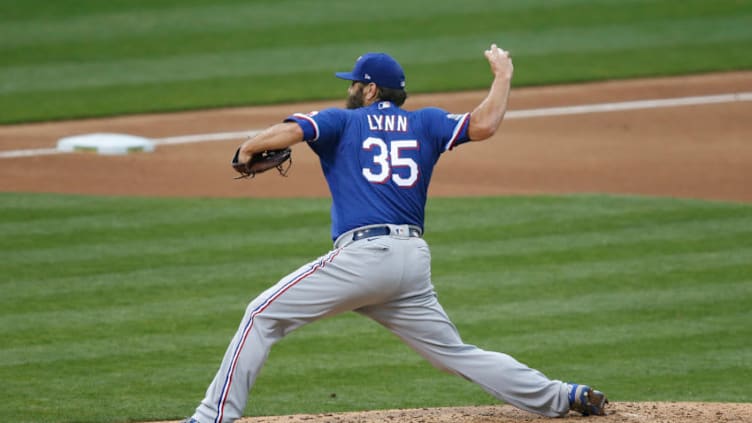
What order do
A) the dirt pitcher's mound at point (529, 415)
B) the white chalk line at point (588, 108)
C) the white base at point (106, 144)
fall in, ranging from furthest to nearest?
the white chalk line at point (588, 108) < the white base at point (106, 144) < the dirt pitcher's mound at point (529, 415)

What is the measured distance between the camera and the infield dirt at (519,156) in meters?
Answer: 11.9

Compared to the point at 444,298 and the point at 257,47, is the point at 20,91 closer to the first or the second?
the point at 257,47

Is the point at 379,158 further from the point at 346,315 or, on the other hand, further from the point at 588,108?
the point at 588,108

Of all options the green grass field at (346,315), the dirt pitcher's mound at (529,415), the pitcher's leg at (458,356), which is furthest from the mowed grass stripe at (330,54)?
the pitcher's leg at (458,356)

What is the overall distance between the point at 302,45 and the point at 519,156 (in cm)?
514

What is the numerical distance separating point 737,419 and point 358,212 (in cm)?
213

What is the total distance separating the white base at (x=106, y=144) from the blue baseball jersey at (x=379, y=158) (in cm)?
783

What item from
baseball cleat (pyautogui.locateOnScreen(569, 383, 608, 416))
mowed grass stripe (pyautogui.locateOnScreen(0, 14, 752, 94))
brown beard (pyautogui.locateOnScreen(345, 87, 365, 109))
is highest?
mowed grass stripe (pyautogui.locateOnScreen(0, 14, 752, 94))

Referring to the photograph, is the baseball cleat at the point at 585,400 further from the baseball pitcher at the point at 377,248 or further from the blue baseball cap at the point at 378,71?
the blue baseball cap at the point at 378,71

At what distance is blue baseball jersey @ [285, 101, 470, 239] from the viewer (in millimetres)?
5594

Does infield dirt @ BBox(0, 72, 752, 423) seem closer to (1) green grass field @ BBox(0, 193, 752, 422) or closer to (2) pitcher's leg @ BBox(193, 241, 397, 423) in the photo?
(1) green grass field @ BBox(0, 193, 752, 422)

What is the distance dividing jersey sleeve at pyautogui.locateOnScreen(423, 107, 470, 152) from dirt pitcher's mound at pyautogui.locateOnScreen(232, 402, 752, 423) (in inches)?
53.9

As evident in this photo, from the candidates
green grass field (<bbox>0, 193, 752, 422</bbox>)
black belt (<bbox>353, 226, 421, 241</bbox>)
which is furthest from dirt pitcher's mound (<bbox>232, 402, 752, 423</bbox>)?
black belt (<bbox>353, 226, 421, 241</bbox>)

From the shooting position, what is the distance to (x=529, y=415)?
20.0 feet
